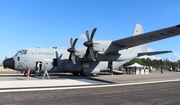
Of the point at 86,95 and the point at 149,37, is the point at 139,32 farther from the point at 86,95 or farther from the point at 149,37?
the point at 86,95

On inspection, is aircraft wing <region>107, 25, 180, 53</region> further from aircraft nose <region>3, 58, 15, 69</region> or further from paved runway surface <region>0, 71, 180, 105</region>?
aircraft nose <region>3, 58, 15, 69</region>

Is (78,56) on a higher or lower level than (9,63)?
higher

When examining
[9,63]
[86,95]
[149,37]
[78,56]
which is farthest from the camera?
[78,56]

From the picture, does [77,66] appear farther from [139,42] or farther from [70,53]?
[139,42]

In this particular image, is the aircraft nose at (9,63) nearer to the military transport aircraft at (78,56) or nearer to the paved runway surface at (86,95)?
the military transport aircraft at (78,56)

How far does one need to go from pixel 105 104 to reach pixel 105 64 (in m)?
18.0

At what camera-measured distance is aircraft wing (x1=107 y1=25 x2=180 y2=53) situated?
1495 cm

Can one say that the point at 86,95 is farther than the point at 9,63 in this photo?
No

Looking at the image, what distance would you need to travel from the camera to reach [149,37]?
57.0 ft

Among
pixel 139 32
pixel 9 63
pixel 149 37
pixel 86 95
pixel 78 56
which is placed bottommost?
pixel 86 95

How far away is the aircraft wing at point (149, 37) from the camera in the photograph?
14952mm

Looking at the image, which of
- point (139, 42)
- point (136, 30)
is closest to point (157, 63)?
point (136, 30)

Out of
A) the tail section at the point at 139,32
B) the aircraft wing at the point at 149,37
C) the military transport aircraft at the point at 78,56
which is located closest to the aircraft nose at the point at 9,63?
the military transport aircraft at the point at 78,56

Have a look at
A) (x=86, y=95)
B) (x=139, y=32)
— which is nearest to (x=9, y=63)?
(x=86, y=95)
